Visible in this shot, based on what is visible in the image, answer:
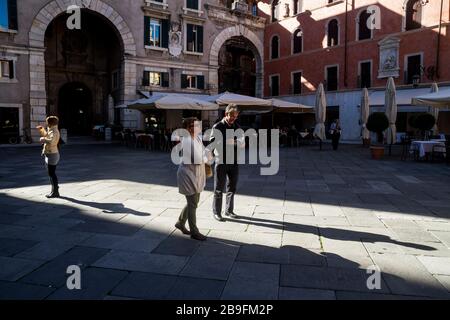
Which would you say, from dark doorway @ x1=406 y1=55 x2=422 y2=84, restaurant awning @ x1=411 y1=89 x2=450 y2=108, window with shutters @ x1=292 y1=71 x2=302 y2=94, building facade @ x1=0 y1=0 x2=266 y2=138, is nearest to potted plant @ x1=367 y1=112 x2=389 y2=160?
restaurant awning @ x1=411 y1=89 x2=450 y2=108

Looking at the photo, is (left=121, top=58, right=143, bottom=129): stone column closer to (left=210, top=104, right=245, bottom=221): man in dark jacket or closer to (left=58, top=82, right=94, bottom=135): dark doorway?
(left=58, top=82, right=94, bottom=135): dark doorway

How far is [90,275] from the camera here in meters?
3.53

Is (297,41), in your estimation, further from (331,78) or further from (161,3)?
(161,3)

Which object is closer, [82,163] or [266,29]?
[82,163]

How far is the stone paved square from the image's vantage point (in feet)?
10.9

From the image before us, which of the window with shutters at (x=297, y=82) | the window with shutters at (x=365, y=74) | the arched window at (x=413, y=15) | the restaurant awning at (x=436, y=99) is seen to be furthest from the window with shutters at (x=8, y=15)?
the arched window at (x=413, y=15)

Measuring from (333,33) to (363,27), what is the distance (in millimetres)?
2379

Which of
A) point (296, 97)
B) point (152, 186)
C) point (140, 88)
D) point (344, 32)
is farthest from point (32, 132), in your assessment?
point (344, 32)

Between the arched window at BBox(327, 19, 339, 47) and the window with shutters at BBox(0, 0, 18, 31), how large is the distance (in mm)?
20830

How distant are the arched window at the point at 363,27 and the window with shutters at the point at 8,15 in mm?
21786

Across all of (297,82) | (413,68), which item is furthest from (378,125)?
(297,82)

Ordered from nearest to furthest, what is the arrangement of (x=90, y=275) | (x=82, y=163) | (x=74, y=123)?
1. (x=90, y=275)
2. (x=82, y=163)
3. (x=74, y=123)
